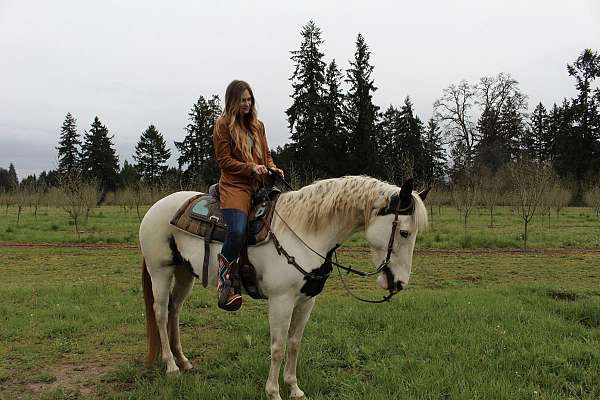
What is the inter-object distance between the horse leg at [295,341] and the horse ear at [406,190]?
49.1 inches

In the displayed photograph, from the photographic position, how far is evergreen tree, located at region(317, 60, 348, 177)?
3488 cm

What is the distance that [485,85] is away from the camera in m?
46.3

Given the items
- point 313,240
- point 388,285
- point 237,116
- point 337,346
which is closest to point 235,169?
point 237,116

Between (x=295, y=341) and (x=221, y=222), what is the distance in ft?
4.15

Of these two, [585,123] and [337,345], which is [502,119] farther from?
[337,345]

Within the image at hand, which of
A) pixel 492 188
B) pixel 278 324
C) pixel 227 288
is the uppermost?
pixel 492 188

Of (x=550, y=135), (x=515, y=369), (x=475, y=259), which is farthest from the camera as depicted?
(x=550, y=135)

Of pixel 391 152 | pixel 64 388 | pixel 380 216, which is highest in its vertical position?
pixel 391 152

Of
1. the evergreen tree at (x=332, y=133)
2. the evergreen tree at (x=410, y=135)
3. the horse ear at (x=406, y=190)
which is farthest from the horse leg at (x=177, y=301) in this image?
the evergreen tree at (x=410, y=135)

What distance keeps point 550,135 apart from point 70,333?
58273mm

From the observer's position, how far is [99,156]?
50500 millimetres

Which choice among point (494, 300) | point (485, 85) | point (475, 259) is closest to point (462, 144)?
point (485, 85)

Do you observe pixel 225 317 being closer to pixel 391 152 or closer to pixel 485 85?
pixel 391 152

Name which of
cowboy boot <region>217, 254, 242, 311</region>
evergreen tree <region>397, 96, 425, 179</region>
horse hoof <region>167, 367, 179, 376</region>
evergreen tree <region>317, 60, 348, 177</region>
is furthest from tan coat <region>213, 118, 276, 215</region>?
evergreen tree <region>397, 96, 425, 179</region>
